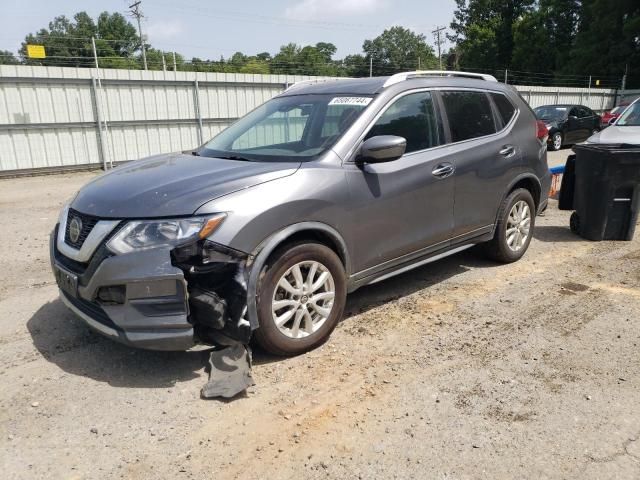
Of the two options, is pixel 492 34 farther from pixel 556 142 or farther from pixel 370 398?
pixel 370 398

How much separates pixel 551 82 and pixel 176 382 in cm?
5214

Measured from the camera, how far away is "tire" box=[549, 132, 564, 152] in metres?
17.5

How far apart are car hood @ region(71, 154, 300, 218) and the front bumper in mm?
278

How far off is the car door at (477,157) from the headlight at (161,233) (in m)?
2.40

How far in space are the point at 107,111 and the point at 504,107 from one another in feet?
38.0

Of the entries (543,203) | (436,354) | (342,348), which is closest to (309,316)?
(342,348)

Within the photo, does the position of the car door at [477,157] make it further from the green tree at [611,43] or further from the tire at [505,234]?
the green tree at [611,43]

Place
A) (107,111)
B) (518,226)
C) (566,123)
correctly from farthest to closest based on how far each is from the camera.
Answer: (566,123) < (107,111) < (518,226)

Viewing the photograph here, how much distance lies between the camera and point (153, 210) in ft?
10.4

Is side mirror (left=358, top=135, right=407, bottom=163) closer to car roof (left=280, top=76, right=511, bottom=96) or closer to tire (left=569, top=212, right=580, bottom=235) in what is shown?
car roof (left=280, top=76, right=511, bottom=96)

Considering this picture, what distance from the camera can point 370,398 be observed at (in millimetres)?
3131

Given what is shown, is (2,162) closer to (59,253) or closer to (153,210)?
(59,253)

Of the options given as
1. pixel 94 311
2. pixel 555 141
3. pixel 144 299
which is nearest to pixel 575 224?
pixel 144 299

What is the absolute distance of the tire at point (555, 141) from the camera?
17.5 meters
